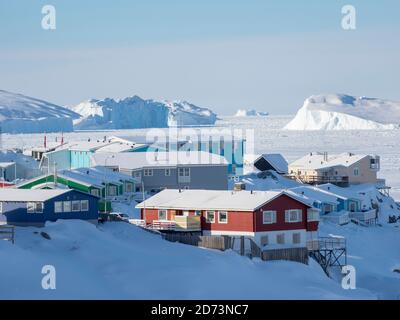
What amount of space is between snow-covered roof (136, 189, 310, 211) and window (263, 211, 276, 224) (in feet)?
1.39

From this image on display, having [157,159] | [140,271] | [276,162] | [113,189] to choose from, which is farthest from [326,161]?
[140,271]

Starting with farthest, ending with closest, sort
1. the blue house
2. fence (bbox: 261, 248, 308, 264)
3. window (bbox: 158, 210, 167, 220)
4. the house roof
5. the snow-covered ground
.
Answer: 1. the house roof
2. window (bbox: 158, 210, 167, 220)
3. the blue house
4. fence (bbox: 261, 248, 308, 264)
5. the snow-covered ground

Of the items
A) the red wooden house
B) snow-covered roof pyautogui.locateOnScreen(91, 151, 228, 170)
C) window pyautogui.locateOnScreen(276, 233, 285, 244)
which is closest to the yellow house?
snow-covered roof pyautogui.locateOnScreen(91, 151, 228, 170)

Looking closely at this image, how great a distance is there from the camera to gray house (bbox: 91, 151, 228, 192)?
174ft

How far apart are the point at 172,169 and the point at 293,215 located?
1746 centimetres

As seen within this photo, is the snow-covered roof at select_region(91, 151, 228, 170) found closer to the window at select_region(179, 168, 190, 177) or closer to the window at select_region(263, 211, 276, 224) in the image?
the window at select_region(179, 168, 190, 177)

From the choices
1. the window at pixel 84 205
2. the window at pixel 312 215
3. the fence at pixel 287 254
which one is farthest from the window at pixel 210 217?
the window at pixel 84 205

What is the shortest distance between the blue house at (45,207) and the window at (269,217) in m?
5.70

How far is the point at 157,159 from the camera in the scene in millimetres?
54562

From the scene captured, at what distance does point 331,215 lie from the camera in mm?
50406

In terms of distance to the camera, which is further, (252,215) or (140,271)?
(252,215)

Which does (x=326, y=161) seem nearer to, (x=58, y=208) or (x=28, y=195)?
(x=28, y=195)

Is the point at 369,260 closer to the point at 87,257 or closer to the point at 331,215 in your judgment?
the point at 331,215
